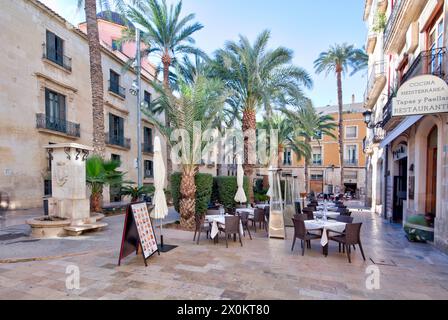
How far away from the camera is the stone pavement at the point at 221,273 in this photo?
3980mm

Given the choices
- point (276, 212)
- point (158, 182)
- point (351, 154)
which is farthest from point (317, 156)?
point (158, 182)

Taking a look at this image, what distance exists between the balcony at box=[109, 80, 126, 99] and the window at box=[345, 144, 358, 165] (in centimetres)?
3299

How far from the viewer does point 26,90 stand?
1377 cm

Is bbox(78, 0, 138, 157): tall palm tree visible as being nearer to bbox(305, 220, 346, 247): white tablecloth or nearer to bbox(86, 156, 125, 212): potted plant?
bbox(86, 156, 125, 212): potted plant

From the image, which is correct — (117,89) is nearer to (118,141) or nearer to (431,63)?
(118,141)

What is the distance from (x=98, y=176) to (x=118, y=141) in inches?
474

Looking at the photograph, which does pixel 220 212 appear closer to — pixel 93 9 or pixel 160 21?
pixel 93 9

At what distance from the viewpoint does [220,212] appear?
8211mm

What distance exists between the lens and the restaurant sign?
5996 millimetres

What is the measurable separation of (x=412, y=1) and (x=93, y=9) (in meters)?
13.1

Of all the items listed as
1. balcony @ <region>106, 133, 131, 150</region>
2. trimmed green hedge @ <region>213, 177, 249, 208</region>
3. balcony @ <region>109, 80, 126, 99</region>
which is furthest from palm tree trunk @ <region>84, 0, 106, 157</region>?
balcony @ <region>109, 80, 126, 99</region>

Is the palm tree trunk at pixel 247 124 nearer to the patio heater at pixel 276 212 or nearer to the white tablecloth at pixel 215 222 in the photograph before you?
the patio heater at pixel 276 212

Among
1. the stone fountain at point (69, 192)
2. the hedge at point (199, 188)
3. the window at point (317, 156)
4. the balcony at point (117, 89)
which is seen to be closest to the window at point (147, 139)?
the balcony at point (117, 89)
